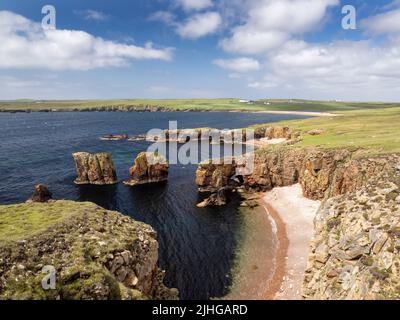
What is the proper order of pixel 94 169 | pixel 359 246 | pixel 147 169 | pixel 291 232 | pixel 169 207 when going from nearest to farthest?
pixel 359 246
pixel 291 232
pixel 169 207
pixel 94 169
pixel 147 169

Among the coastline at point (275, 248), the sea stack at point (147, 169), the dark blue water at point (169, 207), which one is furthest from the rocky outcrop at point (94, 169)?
the coastline at point (275, 248)

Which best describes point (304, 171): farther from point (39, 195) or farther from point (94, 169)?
point (39, 195)

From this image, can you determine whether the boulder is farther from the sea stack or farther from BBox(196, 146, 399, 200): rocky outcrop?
the sea stack

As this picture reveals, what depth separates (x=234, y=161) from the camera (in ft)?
257

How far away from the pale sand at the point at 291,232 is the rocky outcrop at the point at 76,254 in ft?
57.5

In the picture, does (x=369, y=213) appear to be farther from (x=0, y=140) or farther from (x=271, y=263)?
(x=0, y=140)

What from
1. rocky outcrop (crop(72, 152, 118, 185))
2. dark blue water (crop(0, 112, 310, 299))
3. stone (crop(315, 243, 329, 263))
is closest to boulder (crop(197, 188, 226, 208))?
dark blue water (crop(0, 112, 310, 299))

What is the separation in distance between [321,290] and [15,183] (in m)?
82.8

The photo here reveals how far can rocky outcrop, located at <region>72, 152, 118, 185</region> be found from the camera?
273ft

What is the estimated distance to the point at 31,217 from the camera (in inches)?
1005

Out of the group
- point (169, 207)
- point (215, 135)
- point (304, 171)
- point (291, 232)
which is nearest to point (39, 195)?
point (169, 207)

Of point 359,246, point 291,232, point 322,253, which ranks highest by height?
point 359,246

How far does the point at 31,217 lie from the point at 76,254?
25.5ft

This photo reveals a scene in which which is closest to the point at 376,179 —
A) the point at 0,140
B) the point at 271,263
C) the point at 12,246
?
the point at 271,263
